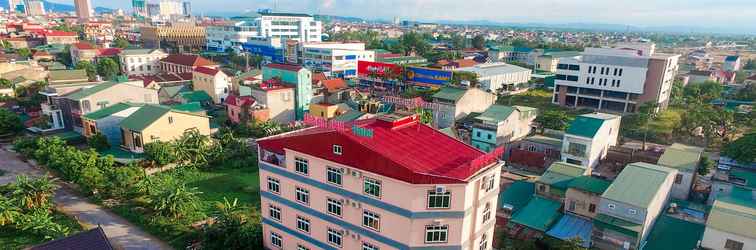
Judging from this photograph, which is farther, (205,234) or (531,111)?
(531,111)

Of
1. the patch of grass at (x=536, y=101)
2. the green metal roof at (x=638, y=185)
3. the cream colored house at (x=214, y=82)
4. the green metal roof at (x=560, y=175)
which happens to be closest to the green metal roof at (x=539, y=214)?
the green metal roof at (x=560, y=175)

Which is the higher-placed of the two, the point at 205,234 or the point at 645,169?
the point at 645,169

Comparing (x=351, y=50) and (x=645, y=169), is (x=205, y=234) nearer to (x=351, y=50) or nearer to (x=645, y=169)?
(x=645, y=169)

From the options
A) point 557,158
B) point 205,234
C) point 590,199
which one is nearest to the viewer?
point 205,234

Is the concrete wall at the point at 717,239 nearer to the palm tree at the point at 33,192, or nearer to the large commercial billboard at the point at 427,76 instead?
the palm tree at the point at 33,192

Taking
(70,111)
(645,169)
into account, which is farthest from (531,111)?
(70,111)

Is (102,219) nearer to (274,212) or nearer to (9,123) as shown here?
(274,212)
